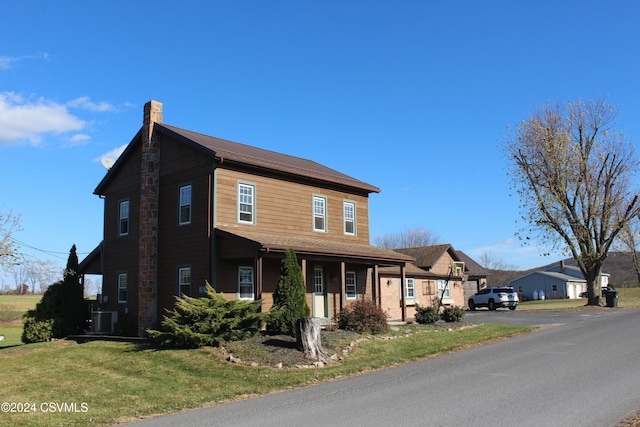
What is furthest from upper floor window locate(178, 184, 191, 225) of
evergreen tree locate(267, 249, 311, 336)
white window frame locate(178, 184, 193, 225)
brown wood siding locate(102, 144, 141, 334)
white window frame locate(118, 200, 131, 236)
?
evergreen tree locate(267, 249, 311, 336)

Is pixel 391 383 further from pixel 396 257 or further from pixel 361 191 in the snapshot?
pixel 361 191

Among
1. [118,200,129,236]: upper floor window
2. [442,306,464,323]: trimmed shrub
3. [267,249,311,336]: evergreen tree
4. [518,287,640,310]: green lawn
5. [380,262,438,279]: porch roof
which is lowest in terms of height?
[518,287,640,310]: green lawn

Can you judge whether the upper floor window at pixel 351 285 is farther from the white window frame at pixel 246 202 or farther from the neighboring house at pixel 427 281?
the white window frame at pixel 246 202

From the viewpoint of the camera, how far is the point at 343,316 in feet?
65.3

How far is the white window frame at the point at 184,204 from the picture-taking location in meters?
21.4

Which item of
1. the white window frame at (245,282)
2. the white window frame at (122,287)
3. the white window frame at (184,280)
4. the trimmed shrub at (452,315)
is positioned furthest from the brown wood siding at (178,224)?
the trimmed shrub at (452,315)

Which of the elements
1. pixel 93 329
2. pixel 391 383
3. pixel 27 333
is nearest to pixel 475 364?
pixel 391 383

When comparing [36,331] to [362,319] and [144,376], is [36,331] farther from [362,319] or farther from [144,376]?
[362,319]

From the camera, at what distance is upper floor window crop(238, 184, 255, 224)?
69.4 feet

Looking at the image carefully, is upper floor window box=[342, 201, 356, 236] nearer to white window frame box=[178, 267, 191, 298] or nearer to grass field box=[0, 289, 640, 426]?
grass field box=[0, 289, 640, 426]

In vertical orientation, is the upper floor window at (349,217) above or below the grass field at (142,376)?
above

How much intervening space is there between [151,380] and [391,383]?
5.89 meters

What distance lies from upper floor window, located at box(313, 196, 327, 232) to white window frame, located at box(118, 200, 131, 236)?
8.30 m

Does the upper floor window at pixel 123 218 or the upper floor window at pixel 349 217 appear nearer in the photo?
the upper floor window at pixel 123 218
